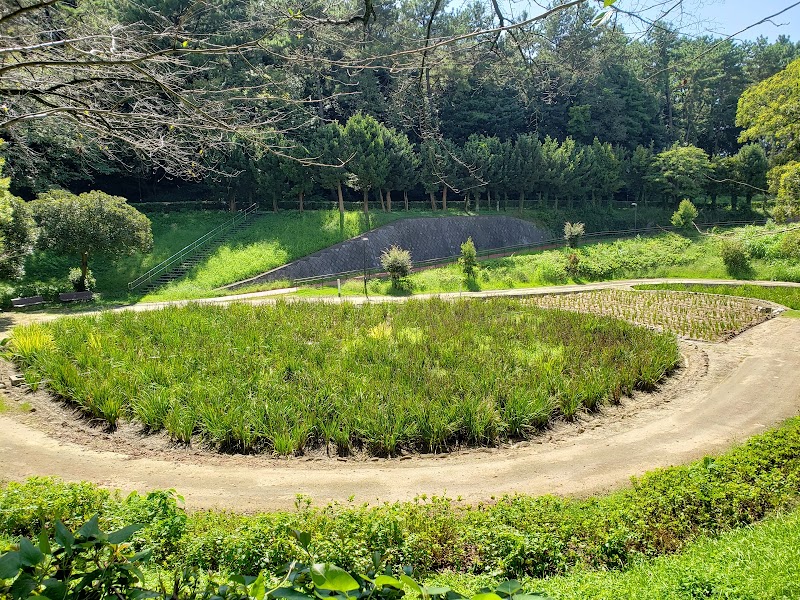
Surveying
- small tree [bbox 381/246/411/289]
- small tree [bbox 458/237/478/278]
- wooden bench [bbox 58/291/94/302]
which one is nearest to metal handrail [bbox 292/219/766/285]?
small tree [bbox 458/237/478/278]

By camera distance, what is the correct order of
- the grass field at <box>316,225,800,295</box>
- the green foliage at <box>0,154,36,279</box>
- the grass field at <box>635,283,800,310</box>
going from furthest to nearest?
the grass field at <box>316,225,800,295</box>, the green foliage at <box>0,154,36,279</box>, the grass field at <box>635,283,800,310</box>

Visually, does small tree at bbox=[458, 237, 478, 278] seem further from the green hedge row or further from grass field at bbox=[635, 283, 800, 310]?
the green hedge row

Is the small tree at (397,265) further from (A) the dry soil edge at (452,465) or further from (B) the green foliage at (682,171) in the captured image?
(B) the green foliage at (682,171)

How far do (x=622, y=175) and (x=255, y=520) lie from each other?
5042 centimetres

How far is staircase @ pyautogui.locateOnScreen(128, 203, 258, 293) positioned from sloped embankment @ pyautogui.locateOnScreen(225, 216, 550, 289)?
136 inches

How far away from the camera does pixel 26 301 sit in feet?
68.3

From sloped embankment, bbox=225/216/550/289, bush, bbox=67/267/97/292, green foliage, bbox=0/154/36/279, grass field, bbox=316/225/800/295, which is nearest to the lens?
green foliage, bbox=0/154/36/279

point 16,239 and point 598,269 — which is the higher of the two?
point 16,239

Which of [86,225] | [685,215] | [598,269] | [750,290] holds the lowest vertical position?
[750,290]

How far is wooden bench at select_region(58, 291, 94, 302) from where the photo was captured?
21.8 meters

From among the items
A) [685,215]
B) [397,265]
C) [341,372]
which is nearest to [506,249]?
[685,215]

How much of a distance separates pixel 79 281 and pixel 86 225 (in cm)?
300

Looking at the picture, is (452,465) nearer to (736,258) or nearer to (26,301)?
(26,301)

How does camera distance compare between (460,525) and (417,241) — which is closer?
(460,525)
